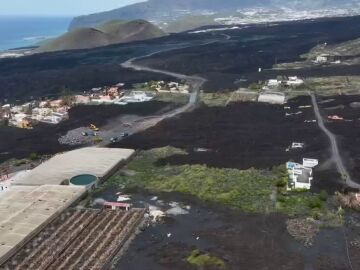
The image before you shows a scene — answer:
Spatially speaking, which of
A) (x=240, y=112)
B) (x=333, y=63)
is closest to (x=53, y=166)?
(x=240, y=112)

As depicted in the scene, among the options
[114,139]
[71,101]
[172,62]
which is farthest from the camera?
[172,62]

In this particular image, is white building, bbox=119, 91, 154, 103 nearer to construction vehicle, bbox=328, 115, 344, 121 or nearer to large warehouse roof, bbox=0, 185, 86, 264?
construction vehicle, bbox=328, 115, 344, 121

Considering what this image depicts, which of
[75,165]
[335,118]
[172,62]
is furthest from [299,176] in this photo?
[172,62]

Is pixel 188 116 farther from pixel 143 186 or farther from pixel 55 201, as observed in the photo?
pixel 55 201

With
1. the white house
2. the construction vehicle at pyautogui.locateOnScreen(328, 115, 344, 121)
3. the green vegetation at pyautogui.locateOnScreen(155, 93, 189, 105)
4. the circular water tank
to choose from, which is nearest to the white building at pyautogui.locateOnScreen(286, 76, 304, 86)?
the green vegetation at pyautogui.locateOnScreen(155, 93, 189, 105)

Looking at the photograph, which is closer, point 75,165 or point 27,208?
point 27,208

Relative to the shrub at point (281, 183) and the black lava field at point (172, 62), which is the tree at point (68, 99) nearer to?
the black lava field at point (172, 62)

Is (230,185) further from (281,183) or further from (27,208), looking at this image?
(27,208)
